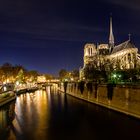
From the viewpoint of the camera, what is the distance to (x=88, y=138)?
1777cm

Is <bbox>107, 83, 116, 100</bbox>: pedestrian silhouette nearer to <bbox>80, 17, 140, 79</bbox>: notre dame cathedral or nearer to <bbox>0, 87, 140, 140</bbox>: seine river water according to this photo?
<bbox>0, 87, 140, 140</bbox>: seine river water

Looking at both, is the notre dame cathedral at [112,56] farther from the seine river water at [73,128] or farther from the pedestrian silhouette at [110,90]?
the seine river water at [73,128]

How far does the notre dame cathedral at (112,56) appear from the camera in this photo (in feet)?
189

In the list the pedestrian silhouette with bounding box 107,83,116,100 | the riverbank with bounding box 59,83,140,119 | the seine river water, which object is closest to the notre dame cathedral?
the riverbank with bounding box 59,83,140,119

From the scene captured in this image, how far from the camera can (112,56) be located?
3054 inches

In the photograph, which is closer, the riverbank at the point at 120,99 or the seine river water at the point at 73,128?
the seine river water at the point at 73,128

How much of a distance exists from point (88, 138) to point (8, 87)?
3238 centimetres

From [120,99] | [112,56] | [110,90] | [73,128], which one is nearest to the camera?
[73,128]

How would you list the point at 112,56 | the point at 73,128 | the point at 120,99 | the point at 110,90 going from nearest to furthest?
the point at 73,128, the point at 120,99, the point at 110,90, the point at 112,56

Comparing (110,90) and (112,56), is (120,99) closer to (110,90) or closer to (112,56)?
(110,90)

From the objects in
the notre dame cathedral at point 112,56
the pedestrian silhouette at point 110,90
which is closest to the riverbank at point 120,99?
the pedestrian silhouette at point 110,90

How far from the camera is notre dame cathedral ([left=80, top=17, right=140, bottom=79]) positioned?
57562 mm

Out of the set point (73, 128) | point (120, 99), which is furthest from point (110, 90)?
point (73, 128)

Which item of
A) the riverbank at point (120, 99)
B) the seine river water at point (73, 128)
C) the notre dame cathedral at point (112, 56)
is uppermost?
the notre dame cathedral at point (112, 56)
